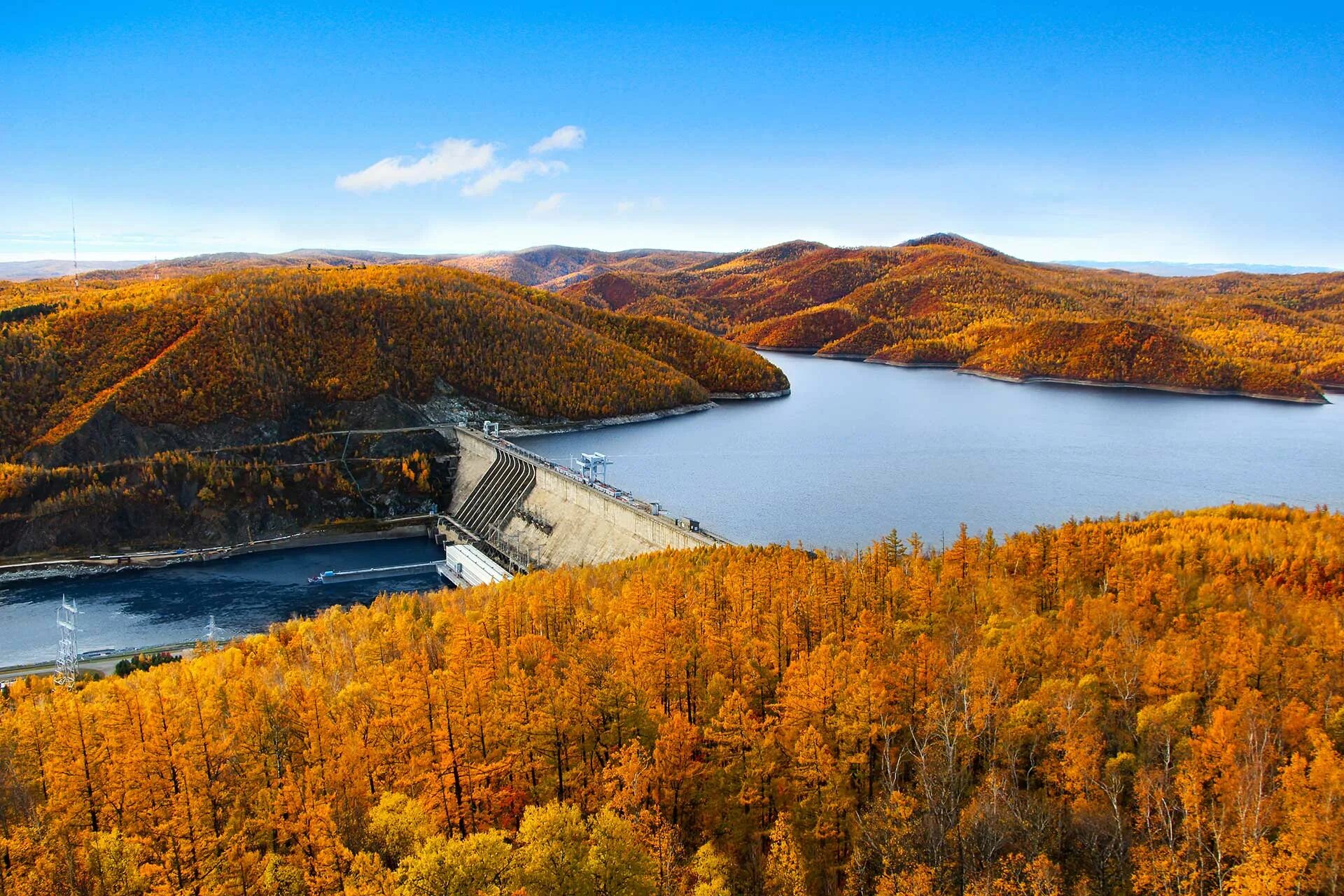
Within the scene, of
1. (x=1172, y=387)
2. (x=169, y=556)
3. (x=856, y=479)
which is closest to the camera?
(x=169, y=556)

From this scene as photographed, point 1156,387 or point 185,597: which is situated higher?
point 1156,387

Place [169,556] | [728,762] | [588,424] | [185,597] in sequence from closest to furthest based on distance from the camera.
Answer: [728,762]
[185,597]
[169,556]
[588,424]

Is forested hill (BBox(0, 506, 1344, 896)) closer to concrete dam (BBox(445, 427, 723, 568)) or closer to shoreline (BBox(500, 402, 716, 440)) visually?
concrete dam (BBox(445, 427, 723, 568))

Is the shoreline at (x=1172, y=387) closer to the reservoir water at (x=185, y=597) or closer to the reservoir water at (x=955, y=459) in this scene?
the reservoir water at (x=955, y=459)

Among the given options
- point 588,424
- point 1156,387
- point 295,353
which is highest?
point 295,353

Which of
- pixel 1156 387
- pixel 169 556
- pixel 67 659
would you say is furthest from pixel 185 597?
pixel 1156 387

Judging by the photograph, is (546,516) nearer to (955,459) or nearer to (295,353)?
(955,459)
